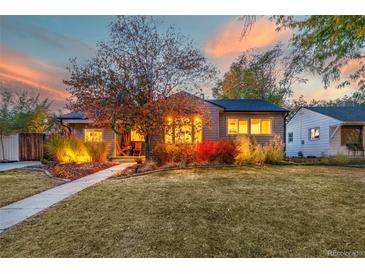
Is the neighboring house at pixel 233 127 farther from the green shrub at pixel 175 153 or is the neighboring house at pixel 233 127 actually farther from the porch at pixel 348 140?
the green shrub at pixel 175 153

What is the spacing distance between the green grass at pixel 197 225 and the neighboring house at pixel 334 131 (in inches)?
404

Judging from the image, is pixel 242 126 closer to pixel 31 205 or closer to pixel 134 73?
pixel 134 73

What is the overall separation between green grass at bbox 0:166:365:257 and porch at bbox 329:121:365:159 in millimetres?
10435

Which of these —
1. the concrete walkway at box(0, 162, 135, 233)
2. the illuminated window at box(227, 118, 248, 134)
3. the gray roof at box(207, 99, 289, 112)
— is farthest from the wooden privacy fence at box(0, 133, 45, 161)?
the illuminated window at box(227, 118, 248, 134)

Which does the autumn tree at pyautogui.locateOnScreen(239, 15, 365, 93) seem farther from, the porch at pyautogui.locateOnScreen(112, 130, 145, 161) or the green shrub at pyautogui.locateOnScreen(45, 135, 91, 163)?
the porch at pyautogui.locateOnScreen(112, 130, 145, 161)

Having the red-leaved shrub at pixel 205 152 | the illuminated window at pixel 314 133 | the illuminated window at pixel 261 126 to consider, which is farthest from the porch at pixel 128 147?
the illuminated window at pixel 314 133

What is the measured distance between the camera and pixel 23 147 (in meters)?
12.2

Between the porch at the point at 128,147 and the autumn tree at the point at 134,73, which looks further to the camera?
the porch at the point at 128,147

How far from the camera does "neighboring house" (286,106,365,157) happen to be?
12.8m

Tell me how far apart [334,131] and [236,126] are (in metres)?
6.21

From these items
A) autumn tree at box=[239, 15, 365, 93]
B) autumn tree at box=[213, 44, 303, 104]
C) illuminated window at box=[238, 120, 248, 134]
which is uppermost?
autumn tree at box=[213, 44, 303, 104]

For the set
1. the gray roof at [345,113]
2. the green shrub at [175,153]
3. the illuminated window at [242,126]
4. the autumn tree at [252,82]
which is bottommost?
the green shrub at [175,153]

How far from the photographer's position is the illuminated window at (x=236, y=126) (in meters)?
12.6
